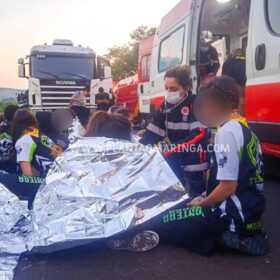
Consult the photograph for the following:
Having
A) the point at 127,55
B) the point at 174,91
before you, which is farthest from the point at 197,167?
the point at 127,55

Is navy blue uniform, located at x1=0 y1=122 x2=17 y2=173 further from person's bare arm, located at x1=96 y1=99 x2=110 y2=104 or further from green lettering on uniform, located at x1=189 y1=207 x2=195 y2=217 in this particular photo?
person's bare arm, located at x1=96 y1=99 x2=110 y2=104

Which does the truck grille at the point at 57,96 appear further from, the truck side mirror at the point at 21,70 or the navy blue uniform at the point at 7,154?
the navy blue uniform at the point at 7,154

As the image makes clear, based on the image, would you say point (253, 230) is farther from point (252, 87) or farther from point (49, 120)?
point (49, 120)

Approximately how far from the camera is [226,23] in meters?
7.75

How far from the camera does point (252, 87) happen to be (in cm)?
407

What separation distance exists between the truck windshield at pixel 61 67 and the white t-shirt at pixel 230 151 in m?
10.2

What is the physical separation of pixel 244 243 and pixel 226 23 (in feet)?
19.4

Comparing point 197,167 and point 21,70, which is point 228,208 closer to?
point 197,167

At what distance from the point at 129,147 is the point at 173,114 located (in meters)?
0.75

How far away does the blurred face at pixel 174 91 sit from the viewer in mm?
3531

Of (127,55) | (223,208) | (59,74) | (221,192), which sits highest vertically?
(127,55)

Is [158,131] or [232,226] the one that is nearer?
[232,226]

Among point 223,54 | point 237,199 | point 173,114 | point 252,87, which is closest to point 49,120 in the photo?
point 173,114

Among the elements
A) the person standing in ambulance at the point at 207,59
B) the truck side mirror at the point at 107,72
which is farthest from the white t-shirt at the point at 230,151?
the truck side mirror at the point at 107,72
